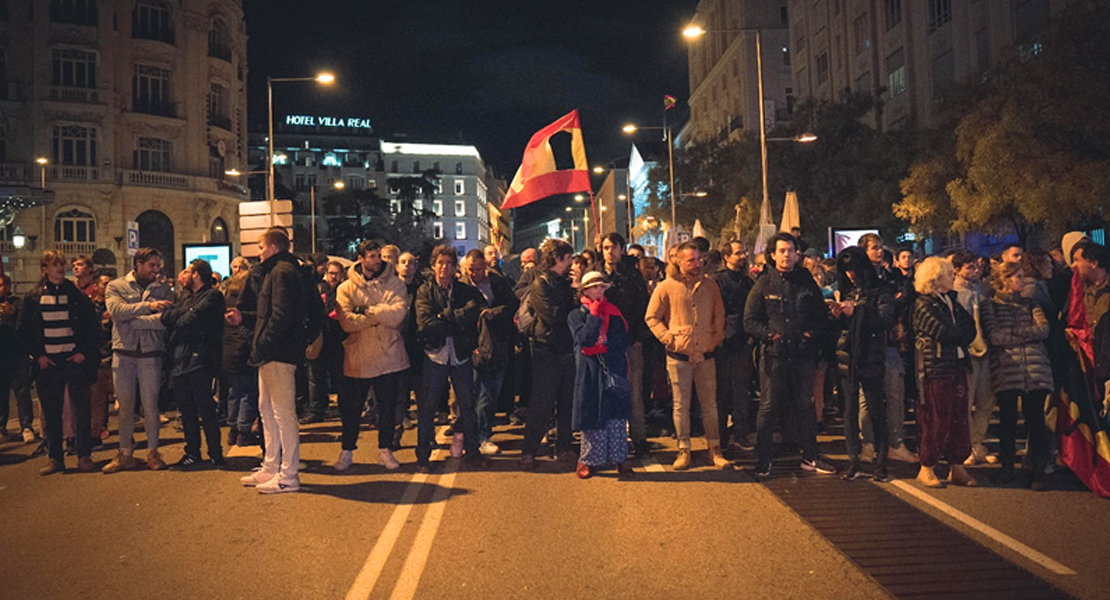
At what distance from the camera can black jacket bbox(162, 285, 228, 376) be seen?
8367 mm

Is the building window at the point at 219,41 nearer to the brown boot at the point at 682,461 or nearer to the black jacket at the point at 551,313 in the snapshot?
the black jacket at the point at 551,313

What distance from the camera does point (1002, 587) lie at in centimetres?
467

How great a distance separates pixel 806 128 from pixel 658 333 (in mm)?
28307

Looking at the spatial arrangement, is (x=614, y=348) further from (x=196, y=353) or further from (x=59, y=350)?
(x=59, y=350)

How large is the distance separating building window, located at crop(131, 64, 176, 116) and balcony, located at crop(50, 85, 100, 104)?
1.92 meters

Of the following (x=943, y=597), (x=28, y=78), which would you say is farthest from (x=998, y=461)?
(x=28, y=78)

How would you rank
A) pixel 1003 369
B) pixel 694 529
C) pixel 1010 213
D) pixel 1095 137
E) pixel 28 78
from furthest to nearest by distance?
1. pixel 28 78
2. pixel 1010 213
3. pixel 1095 137
4. pixel 1003 369
5. pixel 694 529

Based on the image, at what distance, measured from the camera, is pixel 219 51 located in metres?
50.4

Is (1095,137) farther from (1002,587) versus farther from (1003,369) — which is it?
(1002,587)

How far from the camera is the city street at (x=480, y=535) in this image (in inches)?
192

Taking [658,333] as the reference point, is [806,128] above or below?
above

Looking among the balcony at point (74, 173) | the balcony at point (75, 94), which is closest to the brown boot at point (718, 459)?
the balcony at point (74, 173)

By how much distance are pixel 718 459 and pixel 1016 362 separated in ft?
8.85

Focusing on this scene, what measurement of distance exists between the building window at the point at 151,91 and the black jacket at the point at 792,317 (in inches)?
1816
